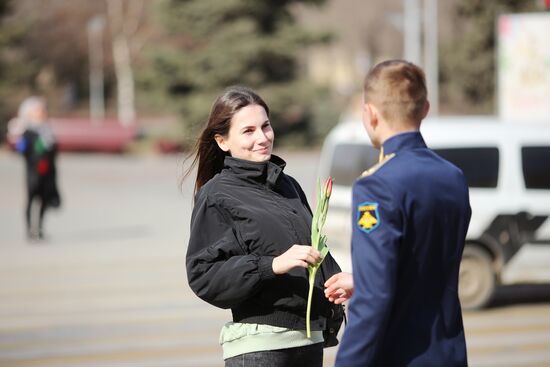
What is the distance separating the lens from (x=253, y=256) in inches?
146

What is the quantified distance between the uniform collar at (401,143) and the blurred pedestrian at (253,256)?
2.06ft

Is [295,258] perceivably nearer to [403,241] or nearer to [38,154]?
[403,241]

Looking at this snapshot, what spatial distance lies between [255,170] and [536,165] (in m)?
6.51

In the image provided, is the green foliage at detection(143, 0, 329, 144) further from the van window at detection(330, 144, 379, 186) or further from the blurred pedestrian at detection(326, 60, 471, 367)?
the blurred pedestrian at detection(326, 60, 471, 367)

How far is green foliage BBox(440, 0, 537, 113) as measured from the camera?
41656mm

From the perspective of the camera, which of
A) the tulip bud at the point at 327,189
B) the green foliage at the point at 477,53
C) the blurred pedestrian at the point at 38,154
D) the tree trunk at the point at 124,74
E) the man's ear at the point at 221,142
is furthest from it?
the tree trunk at the point at 124,74

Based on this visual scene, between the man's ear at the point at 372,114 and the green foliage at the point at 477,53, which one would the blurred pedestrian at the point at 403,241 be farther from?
the green foliage at the point at 477,53

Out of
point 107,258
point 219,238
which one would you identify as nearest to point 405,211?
point 219,238

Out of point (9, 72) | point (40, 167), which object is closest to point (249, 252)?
point (40, 167)

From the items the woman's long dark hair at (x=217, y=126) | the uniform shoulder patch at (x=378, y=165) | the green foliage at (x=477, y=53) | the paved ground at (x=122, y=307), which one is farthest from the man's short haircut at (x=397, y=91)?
the green foliage at (x=477, y=53)

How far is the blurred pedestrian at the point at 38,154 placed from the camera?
1509 centimetres

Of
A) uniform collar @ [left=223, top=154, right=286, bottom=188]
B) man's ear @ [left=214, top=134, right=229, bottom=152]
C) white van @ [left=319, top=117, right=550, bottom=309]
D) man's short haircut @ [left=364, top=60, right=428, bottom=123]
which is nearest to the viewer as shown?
man's short haircut @ [left=364, top=60, right=428, bottom=123]

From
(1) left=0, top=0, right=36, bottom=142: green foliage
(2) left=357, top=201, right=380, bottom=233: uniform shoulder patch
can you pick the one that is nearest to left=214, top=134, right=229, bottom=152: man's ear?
(2) left=357, top=201, right=380, bottom=233: uniform shoulder patch

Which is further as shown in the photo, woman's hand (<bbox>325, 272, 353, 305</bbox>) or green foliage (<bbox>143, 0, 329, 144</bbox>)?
green foliage (<bbox>143, 0, 329, 144</bbox>)
